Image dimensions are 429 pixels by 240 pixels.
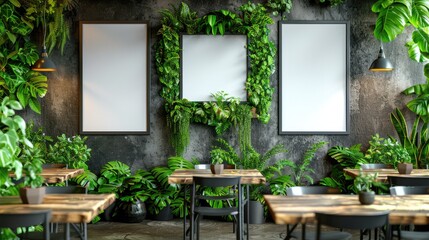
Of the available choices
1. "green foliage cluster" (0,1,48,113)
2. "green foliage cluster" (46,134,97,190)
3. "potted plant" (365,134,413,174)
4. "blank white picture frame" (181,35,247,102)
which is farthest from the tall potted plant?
"green foliage cluster" (0,1,48,113)

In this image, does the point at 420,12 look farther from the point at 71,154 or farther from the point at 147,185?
the point at 71,154

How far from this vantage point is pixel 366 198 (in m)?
3.92

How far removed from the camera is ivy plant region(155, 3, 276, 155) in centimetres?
789

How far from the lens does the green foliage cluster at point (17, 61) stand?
25.1 feet

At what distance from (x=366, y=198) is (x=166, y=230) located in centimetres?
371

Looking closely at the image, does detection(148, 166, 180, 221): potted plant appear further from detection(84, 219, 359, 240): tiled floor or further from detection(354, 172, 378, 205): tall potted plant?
detection(354, 172, 378, 205): tall potted plant

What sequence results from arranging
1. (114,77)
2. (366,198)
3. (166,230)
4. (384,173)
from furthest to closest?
(114,77) < (166,230) < (384,173) < (366,198)

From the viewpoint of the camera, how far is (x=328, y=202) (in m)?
4.00

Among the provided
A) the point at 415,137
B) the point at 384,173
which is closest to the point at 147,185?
the point at 384,173

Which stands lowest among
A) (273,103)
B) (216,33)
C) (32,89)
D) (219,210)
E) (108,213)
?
(108,213)

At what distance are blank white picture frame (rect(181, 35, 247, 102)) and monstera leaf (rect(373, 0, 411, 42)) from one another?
6.19 feet

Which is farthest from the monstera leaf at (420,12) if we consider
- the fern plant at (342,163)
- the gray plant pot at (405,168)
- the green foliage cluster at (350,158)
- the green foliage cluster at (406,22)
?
the gray plant pot at (405,168)

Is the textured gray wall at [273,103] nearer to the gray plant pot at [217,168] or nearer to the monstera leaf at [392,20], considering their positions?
the monstera leaf at [392,20]

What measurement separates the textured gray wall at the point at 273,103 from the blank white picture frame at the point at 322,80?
0.14m
